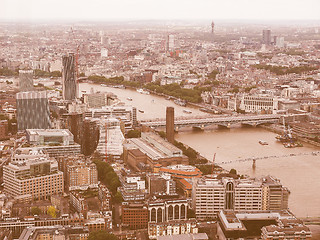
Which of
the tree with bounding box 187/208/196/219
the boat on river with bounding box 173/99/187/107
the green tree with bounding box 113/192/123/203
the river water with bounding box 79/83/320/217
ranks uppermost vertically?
the green tree with bounding box 113/192/123/203

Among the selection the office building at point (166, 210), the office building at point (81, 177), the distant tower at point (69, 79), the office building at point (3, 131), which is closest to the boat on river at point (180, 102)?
the distant tower at point (69, 79)

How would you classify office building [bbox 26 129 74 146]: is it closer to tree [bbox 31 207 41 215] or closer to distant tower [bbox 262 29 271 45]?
tree [bbox 31 207 41 215]

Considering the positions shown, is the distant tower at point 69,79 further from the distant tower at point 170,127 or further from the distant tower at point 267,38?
the distant tower at point 267,38

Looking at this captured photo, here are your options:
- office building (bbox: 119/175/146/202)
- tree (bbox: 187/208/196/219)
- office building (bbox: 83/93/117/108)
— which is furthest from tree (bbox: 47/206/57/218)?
office building (bbox: 83/93/117/108)

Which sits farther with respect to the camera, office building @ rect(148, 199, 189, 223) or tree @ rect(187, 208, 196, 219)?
tree @ rect(187, 208, 196, 219)

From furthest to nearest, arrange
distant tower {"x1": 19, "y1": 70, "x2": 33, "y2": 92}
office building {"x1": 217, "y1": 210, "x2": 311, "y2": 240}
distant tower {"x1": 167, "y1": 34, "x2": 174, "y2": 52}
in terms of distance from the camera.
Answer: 1. distant tower {"x1": 167, "y1": 34, "x2": 174, "y2": 52}
2. distant tower {"x1": 19, "y1": 70, "x2": 33, "y2": 92}
3. office building {"x1": 217, "y1": 210, "x2": 311, "y2": 240}

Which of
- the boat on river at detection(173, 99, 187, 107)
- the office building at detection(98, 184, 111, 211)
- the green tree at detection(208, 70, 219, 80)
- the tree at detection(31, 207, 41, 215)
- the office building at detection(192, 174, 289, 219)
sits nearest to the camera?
the tree at detection(31, 207, 41, 215)
